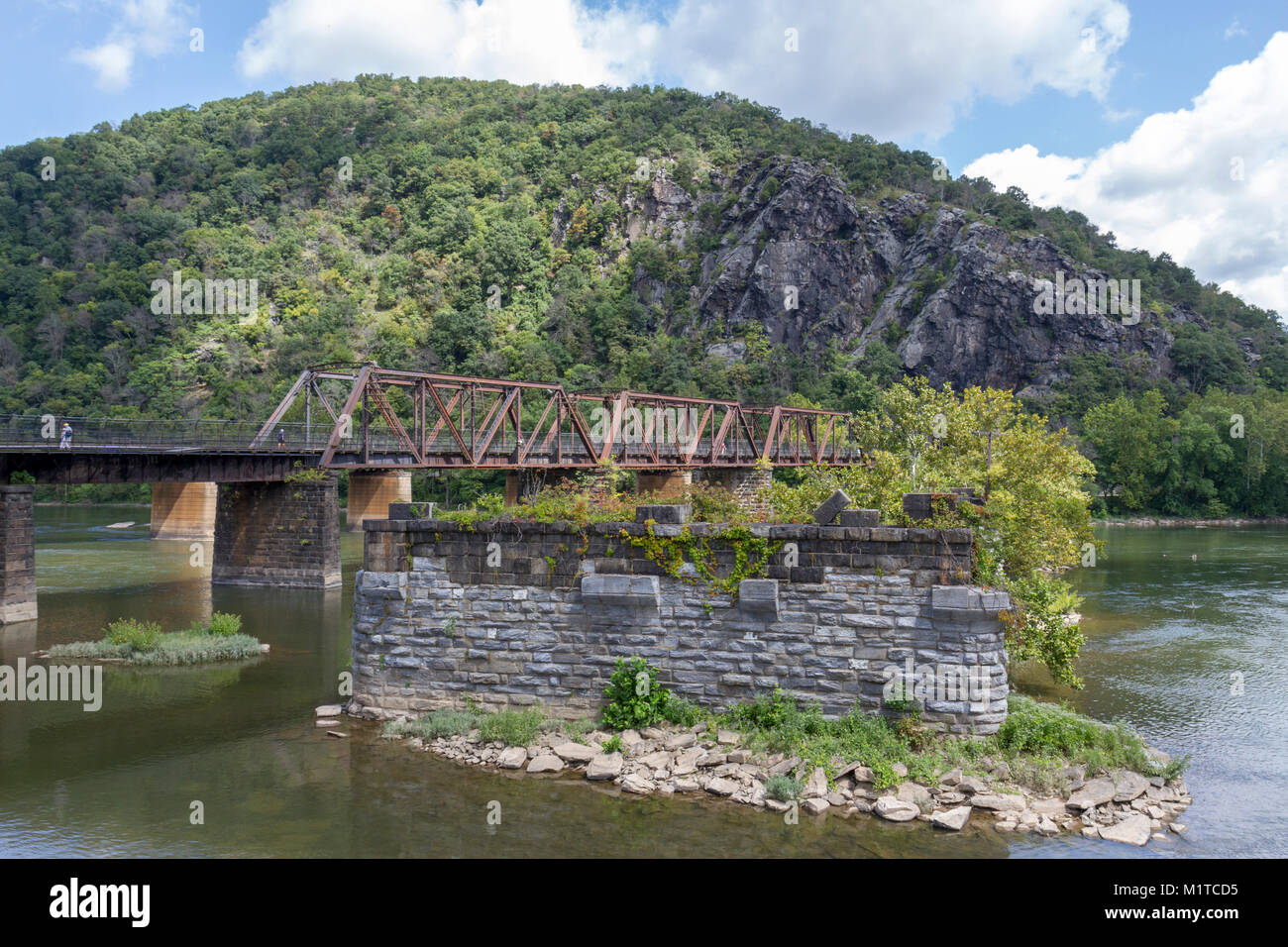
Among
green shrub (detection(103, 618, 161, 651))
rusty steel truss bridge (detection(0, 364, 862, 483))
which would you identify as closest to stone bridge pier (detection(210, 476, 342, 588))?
rusty steel truss bridge (detection(0, 364, 862, 483))

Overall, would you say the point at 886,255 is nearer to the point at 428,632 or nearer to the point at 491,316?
the point at 491,316

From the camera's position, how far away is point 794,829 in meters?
11.3

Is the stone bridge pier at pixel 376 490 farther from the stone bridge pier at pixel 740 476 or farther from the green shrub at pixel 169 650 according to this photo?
the green shrub at pixel 169 650

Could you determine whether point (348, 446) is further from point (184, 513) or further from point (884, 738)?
Answer: point (884, 738)

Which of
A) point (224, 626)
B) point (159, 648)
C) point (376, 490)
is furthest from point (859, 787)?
point (376, 490)

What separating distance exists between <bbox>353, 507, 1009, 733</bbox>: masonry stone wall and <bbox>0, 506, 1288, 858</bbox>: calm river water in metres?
1.73

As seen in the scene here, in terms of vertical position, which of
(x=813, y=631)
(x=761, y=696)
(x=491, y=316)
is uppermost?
(x=491, y=316)

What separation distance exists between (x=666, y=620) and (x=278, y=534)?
28331 millimetres

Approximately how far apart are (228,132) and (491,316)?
78654 mm

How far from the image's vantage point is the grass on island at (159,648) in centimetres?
2286

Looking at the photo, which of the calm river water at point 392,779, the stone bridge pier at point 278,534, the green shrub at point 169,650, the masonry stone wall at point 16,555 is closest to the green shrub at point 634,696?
the calm river water at point 392,779

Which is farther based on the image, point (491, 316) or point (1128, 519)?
point (491, 316)

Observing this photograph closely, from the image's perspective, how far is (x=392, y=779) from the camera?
13.3 metres
